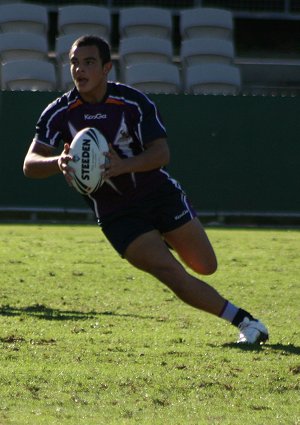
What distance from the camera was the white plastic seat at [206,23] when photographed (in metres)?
24.9

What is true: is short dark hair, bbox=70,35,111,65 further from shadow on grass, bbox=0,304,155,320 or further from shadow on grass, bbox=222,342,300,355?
shadow on grass, bbox=0,304,155,320

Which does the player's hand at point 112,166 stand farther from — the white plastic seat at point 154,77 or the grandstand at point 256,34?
the grandstand at point 256,34

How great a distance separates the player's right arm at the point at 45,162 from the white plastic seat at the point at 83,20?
644 inches

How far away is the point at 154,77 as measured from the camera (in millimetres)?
23234

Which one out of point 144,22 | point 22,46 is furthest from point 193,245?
point 144,22

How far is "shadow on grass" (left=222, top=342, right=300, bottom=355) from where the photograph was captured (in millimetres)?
8148

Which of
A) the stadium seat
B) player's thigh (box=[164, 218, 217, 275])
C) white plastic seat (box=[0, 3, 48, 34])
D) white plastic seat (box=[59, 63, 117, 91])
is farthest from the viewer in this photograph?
white plastic seat (box=[0, 3, 48, 34])

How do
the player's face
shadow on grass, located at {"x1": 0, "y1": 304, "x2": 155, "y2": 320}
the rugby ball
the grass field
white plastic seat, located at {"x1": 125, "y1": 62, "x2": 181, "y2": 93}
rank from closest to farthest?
1. the grass field
2. the rugby ball
3. the player's face
4. shadow on grass, located at {"x1": 0, "y1": 304, "x2": 155, "y2": 320}
5. white plastic seat, located at {"x1": 125, "y1": 62, "x2": 181, "y2": 93}

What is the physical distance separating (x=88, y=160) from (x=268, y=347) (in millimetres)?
1806

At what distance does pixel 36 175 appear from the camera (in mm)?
8078

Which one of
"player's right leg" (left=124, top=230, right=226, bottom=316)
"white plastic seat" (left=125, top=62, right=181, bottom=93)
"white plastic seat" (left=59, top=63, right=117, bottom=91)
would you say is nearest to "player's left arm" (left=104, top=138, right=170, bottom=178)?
"player's right leg" (left=124, top=230, right=226, bottom=316)

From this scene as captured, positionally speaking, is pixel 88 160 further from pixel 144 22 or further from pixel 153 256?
pixel 144 22

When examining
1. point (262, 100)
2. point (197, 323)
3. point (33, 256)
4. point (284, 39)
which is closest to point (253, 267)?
point (33, 256)

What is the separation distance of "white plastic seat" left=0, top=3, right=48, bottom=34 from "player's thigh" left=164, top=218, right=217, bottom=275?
16.4 metres
